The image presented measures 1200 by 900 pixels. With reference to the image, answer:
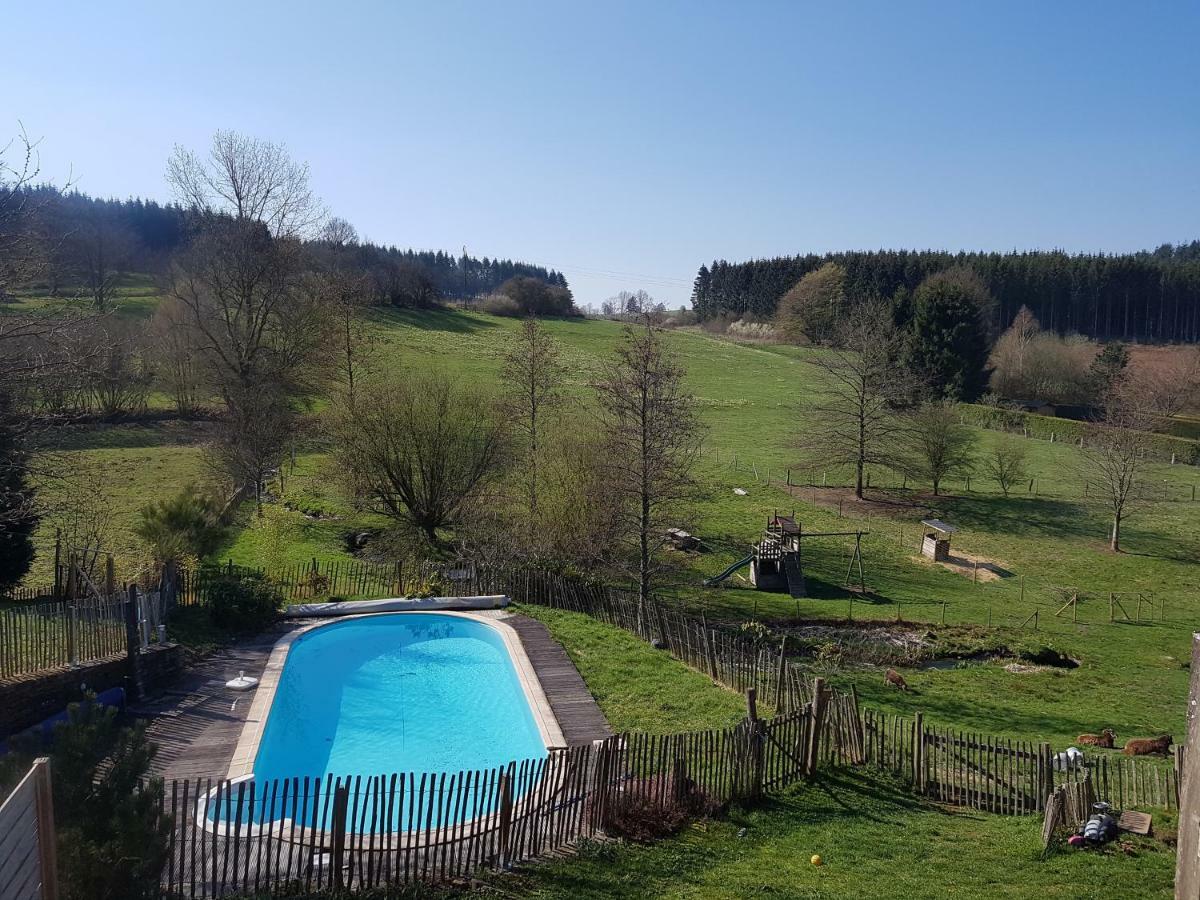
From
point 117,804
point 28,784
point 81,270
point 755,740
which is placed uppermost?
point 81,270

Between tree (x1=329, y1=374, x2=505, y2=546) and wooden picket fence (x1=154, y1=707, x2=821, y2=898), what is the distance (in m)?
17.0

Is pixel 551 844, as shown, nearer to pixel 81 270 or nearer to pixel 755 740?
pixel 755 740

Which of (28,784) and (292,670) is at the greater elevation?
(28,784)

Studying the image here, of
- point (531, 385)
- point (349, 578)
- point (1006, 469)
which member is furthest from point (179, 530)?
point (1006, 469)

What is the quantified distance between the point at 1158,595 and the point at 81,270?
6964 cm

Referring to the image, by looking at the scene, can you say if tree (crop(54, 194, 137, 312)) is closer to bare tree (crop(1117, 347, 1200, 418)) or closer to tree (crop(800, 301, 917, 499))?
tree (crop(800, 301, 917, 499))

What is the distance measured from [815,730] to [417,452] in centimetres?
1886

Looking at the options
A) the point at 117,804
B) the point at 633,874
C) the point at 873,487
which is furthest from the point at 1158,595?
the point at 117,804

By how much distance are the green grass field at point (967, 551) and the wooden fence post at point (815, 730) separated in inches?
222

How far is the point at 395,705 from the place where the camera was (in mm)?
17969

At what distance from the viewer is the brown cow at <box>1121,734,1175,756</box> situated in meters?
15.3

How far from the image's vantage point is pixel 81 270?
6166cm

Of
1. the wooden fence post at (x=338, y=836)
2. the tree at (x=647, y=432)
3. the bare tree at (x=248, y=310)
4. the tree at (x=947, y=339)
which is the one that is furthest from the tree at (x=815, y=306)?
the wooden fence post at (x=338, y=836)

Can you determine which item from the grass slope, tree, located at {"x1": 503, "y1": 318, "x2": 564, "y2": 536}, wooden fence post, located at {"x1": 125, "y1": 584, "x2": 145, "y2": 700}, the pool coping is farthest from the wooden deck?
tree, located at {"x1": 503, "y1": 318, "x2": 564, "y2": 536}
